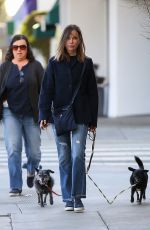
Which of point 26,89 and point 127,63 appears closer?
point 26,89

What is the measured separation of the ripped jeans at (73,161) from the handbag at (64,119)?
77mm

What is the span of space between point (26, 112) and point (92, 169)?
312 centimetres

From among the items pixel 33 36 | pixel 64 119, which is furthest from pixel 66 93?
pixel 33 36

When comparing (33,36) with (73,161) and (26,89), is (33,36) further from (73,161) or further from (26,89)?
(73,161)

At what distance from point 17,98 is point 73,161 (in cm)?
174

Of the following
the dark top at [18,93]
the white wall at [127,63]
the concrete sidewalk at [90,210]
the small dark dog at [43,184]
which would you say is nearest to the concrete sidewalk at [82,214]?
the concrete sidewalk at [90,210]

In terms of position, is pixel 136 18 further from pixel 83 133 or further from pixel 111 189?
pixel 83 133

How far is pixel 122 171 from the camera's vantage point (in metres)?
12.2

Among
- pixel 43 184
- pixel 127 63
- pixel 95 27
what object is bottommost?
pixel 127 63

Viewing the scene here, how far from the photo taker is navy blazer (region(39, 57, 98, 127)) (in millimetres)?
8219

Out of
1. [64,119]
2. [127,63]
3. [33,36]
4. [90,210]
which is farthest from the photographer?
[33,36]

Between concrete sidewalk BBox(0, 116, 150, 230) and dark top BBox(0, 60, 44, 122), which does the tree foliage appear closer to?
concrete sidewalk BBox(0, 116, 150, 230)

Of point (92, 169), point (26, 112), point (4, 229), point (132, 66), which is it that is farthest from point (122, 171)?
point (132, 66)

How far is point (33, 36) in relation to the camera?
110ft
